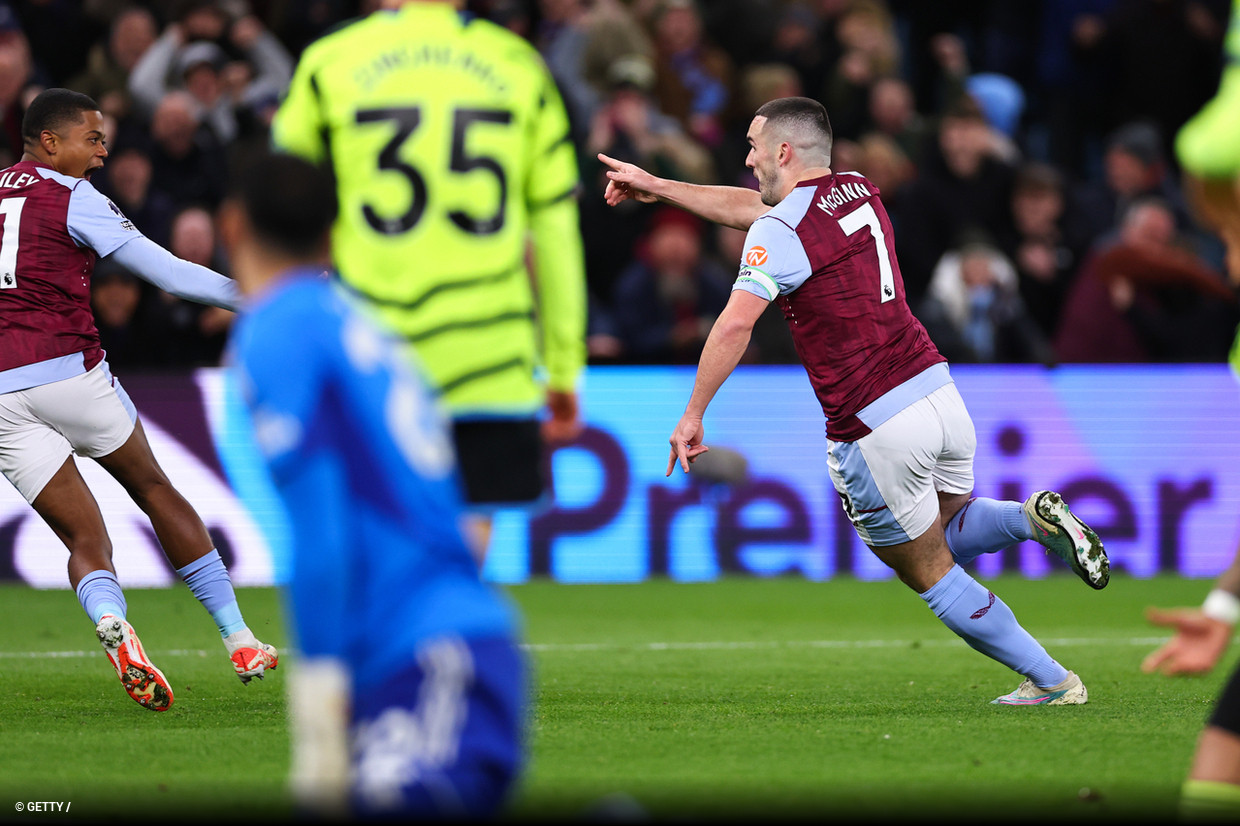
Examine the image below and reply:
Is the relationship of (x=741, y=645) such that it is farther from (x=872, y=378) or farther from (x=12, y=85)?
(x=12, y=85)

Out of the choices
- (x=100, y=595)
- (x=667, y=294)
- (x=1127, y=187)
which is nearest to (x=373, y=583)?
(x=100, y=595)

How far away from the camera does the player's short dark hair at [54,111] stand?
21.5 feet

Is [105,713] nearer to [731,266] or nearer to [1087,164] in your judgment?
[731,266]

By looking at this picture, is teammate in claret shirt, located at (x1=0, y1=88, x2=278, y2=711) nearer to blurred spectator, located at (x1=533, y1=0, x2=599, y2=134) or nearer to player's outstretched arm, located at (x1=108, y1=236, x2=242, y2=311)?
player's outstretched arm, located at (x1=108, y1=236, x2=242, y2=311)

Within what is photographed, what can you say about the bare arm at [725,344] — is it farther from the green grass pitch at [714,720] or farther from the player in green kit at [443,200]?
the player in green kit at [443,200]

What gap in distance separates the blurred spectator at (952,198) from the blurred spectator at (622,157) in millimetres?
1789

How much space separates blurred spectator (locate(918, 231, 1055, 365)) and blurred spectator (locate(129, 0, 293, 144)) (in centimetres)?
573

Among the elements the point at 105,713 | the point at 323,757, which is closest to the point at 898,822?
the point at 323,757

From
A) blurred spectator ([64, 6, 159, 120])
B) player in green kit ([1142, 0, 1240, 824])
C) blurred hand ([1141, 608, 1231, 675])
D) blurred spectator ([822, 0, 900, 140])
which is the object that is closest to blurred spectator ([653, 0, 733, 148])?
blurred spectator ([822, 0, 900, 140])

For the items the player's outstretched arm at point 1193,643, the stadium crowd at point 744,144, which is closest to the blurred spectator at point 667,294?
the stadium crowd at point 744,144

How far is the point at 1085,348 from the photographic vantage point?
12.4 m

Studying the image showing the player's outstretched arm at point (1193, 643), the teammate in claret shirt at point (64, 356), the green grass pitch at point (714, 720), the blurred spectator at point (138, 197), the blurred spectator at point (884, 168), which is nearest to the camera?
the player's outstretched arm at point (1193, 643)

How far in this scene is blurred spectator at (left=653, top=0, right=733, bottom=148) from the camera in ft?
47.6

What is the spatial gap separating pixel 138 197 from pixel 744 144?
5.32 m
